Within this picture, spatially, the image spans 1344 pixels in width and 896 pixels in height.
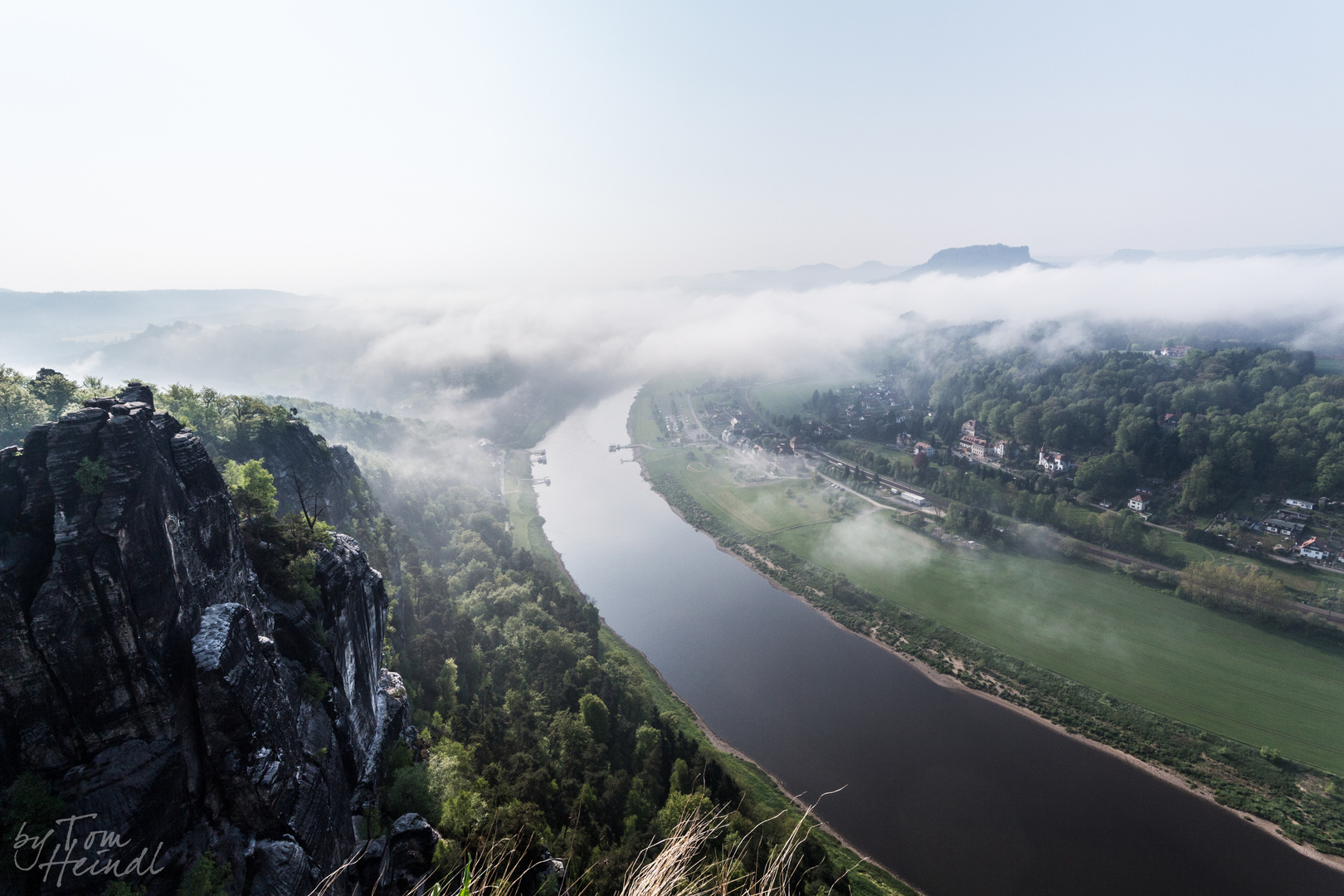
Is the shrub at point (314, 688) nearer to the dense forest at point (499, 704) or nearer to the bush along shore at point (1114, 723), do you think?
the dense forest at point (499, 704)

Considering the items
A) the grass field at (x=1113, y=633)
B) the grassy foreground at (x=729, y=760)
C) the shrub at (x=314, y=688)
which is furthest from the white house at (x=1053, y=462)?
the shrub at (x=314, y=688)

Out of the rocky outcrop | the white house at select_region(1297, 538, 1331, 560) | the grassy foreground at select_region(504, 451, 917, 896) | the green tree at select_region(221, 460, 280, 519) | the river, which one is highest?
the green tree at select_region(221, 460, 280, 519)

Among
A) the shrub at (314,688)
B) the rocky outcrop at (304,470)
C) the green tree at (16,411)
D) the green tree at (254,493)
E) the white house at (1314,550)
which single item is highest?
the green tree at (16,411)
